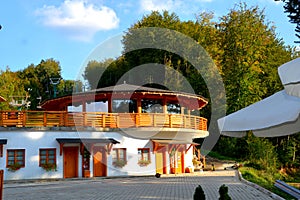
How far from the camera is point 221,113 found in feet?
134

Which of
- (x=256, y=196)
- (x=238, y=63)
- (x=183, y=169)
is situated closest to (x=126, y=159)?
(x=183, y=169)

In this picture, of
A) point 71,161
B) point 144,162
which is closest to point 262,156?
point 144,162

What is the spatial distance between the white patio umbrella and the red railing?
1760 centimetres

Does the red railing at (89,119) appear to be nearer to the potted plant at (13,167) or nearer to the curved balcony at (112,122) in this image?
the curved balcony at (112,122)

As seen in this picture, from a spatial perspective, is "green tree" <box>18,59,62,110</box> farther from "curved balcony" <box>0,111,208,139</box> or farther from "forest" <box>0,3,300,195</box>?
"curved balcony" <box>0,111,208,139</box>

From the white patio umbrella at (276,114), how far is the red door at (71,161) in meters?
17.6

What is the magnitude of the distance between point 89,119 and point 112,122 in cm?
144

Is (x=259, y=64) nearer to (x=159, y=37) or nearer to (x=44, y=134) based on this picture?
(x=159, y=37)

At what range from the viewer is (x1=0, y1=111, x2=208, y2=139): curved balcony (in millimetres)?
23969

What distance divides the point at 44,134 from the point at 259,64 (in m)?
24.4

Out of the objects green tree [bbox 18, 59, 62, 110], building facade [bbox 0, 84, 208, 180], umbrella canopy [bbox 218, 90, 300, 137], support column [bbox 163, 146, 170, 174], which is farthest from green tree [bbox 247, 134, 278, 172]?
green tree [bbox 18, 59, 62, 110]

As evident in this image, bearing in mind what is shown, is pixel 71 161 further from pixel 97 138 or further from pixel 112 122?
pixel 112 122

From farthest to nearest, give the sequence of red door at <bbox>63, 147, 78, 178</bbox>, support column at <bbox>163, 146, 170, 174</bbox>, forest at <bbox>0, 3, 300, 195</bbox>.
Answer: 1. forest at <bbox>0, 3, 300, 195</bbox>
2. support column at <bbox>163, 146, 170, 174</bbox>
3. red door at <bbox>63, 147, 78, 178</bbox>

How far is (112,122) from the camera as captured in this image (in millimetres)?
25734
